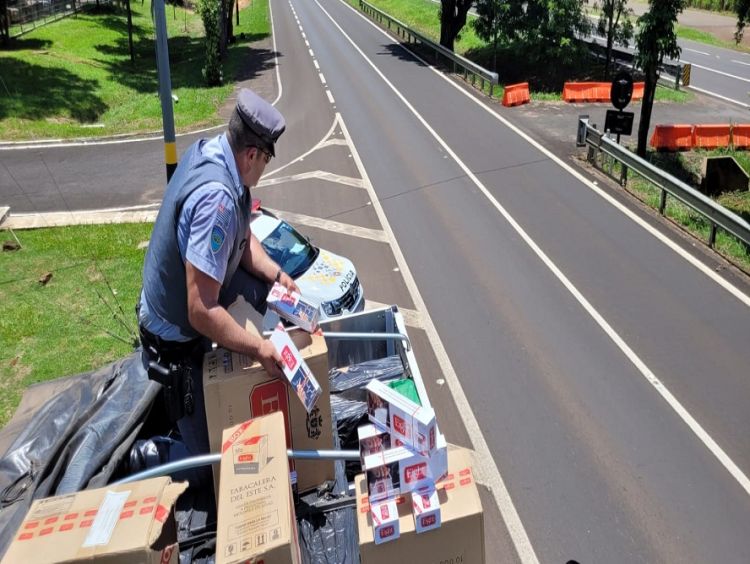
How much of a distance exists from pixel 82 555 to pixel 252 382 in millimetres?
1300

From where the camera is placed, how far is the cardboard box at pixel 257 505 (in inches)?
118

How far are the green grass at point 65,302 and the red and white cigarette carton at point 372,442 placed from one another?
557 cm

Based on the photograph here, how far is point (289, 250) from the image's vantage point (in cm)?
950

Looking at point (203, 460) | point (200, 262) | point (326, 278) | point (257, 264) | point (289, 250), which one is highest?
point (200, 262)

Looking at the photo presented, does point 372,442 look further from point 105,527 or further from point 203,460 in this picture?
point 105,527

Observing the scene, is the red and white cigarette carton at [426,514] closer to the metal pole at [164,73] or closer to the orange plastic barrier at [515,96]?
the metal pole at [164,73]

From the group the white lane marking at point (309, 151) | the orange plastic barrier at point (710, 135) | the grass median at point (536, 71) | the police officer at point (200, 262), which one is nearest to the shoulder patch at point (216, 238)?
the police officer at point (200, 262)

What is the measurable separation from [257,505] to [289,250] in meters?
6.48

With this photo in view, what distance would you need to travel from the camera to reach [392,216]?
46.2ft

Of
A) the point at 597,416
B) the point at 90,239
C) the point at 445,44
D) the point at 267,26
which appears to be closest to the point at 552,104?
the point at 445,44

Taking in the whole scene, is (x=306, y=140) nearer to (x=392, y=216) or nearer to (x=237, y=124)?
(x=392, y=216)

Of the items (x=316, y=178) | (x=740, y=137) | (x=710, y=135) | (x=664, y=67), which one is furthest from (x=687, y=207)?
(x=664, y=67)

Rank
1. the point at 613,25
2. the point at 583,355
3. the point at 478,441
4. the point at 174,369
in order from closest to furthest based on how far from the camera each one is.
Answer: the point at 174,369 → the point at 478,441 → the point at 583,355 → the point at 613,25

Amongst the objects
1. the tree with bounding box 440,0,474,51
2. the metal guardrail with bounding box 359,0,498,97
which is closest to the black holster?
the metal guardrail with bounding box 359,0,498,97
